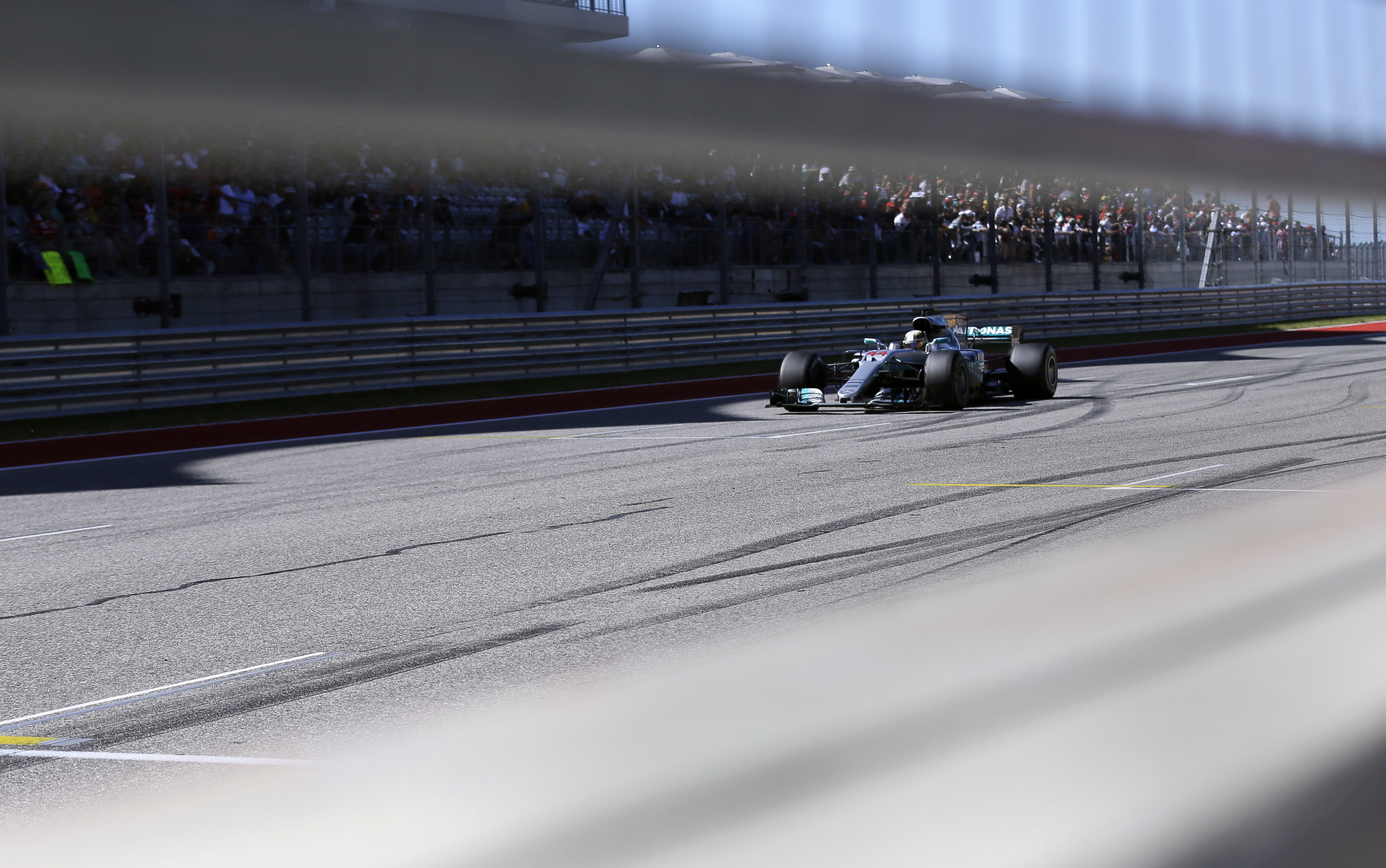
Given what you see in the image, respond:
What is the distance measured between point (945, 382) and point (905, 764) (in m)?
14.2

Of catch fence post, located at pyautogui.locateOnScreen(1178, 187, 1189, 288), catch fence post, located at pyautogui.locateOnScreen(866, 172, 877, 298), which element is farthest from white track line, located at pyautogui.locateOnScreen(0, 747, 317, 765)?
catch fence post, located at pyautogui.locateOnScreen(866, 172, 877, 298)

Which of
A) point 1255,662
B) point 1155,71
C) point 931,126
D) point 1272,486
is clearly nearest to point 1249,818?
point 1255,662

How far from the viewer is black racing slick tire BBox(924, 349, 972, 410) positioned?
14.9 m

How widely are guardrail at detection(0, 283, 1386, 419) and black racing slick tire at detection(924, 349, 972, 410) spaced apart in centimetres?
506

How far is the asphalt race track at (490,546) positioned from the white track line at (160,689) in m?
0.02

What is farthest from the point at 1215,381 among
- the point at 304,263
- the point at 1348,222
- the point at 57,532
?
A: the point at 1348,222

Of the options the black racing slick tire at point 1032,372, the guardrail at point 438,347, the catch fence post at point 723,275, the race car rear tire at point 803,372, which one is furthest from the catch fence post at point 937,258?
the race car rear tire at point 803,372

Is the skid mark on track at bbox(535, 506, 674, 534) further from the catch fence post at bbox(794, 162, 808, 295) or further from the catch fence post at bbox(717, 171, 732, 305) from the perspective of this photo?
the catch fence post at bbox(794, 162, 808, 295)

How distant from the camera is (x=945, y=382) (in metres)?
14.9

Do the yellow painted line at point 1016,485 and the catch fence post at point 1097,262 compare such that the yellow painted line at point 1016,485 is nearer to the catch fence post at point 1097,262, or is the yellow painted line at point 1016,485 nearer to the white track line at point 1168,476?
the white track line at point 1168,476

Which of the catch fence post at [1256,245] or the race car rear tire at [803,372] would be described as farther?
the race car rear tire at [803,372]

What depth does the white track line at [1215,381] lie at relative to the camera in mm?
17922

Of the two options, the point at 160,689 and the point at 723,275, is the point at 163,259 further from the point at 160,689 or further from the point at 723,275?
the point at 160,689

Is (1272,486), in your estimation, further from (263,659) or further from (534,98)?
(534,98)
